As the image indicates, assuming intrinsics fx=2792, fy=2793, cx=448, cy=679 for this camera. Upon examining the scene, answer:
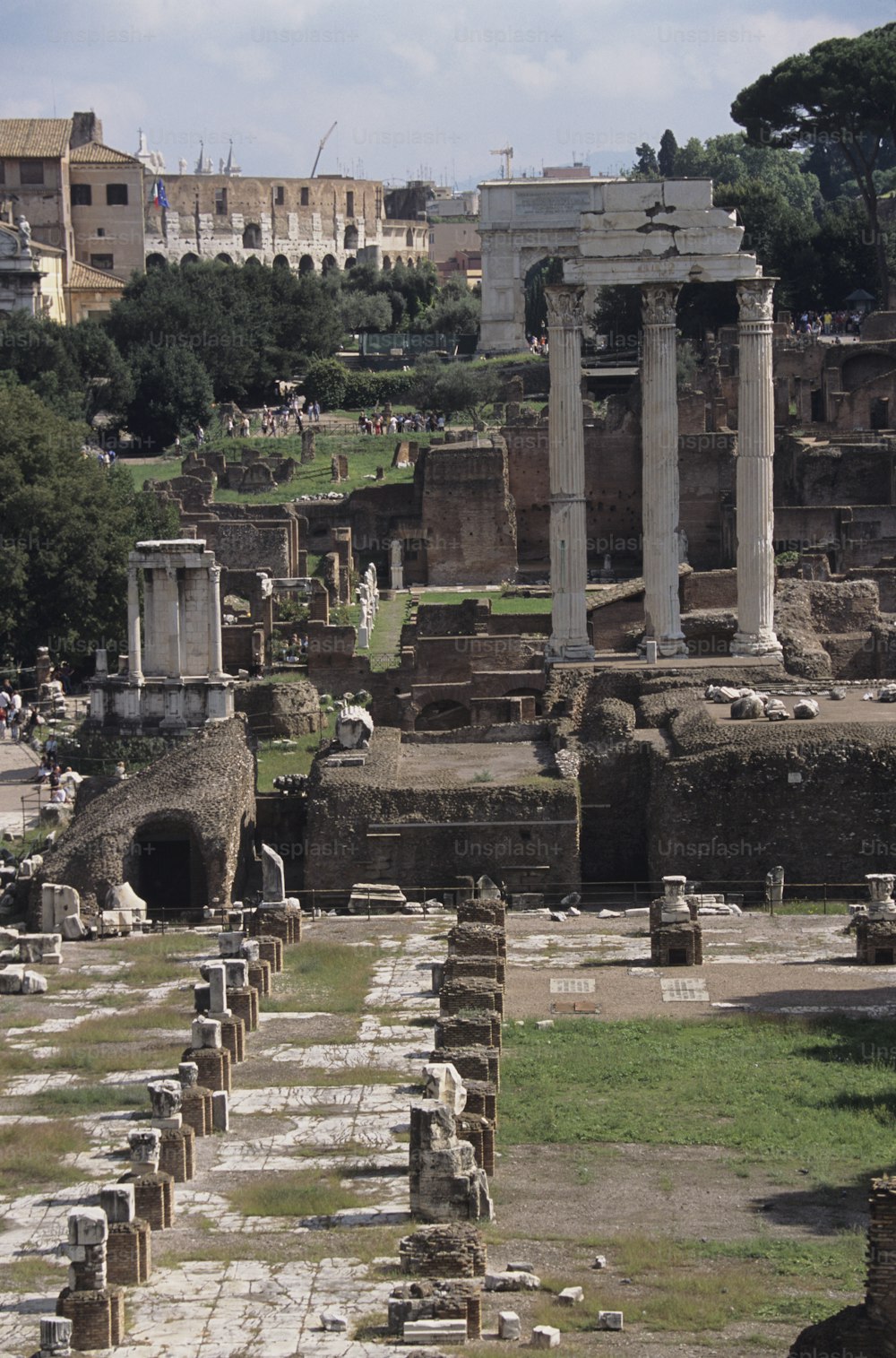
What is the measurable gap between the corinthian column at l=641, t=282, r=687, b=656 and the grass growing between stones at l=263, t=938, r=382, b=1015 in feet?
41.5

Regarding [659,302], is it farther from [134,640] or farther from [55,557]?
[55,557]

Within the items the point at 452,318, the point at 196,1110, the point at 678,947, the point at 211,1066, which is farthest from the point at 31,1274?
the point at 452,318

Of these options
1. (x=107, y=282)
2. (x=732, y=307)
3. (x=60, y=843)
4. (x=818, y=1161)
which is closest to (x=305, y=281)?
(x=107, y=282)

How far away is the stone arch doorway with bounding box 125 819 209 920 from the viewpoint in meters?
32.8

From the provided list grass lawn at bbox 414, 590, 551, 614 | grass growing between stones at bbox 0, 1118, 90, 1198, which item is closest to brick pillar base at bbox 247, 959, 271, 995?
grass growing between stones at bbox 0, 1118, 90, 1198

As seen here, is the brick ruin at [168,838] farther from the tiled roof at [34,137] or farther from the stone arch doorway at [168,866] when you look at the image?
the tiled roof at [34,137]

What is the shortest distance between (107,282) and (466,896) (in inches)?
2685

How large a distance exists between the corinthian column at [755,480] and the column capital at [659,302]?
99 cm

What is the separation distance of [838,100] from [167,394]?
2061 cm

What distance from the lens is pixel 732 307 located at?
7700 centimetres

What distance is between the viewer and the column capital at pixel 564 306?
130 feet

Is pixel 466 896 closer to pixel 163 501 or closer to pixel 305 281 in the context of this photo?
pixel 163 501

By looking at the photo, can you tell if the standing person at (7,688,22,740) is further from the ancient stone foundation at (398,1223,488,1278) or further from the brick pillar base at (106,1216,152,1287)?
the ancient stone foundation at (398,1223,488,1278)

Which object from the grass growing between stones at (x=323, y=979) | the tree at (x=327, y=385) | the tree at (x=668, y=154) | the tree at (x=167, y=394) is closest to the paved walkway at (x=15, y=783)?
the grass growing between stones at (x=323, y=979)
